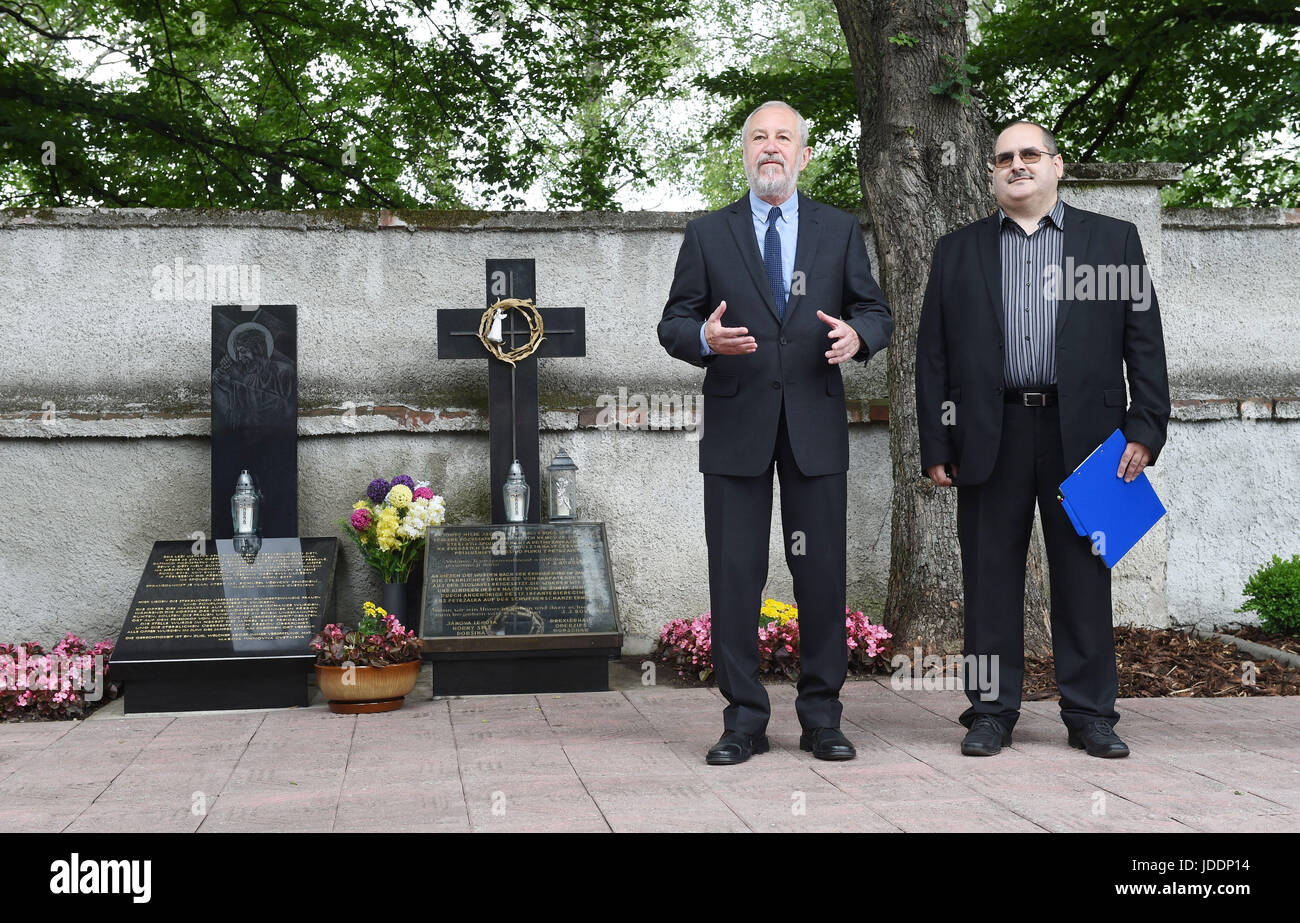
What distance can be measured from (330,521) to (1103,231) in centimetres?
442

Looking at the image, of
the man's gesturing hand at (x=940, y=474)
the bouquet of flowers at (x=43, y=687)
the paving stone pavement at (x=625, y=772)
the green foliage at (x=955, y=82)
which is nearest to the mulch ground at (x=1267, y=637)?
the paving stone pavement at (x=625, y=772)

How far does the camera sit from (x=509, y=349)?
6.63m

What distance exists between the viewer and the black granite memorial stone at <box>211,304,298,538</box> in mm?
6438

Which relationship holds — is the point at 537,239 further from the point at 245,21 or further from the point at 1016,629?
the point at 245,21

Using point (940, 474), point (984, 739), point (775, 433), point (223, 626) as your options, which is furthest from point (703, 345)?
point (223, 626)

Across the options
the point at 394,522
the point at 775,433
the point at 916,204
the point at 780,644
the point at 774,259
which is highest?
the point at 916,204

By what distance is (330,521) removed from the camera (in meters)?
6.91

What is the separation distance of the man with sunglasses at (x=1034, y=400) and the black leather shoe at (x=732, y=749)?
2.57 ft

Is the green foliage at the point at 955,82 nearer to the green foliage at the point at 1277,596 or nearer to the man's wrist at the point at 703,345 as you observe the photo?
the man's wrist at the point at 703,345

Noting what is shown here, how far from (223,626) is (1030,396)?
12.6ft

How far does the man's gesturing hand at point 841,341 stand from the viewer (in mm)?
4113

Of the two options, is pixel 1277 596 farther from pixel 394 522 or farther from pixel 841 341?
pixel 394 522

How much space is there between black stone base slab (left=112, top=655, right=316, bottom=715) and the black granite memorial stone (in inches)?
37.6

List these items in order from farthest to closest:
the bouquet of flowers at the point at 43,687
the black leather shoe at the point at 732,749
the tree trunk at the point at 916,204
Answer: the tree trunk at the point at 916,204, the bouquet of flowers at the point at 43,687, the black leather shoe at the point at 732,749
